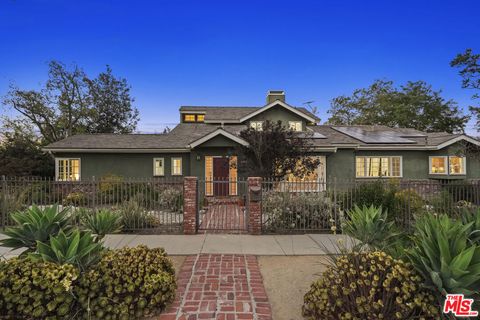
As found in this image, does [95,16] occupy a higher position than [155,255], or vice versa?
[95,16]

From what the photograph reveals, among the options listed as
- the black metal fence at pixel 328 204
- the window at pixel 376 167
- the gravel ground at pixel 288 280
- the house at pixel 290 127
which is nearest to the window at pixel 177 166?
the house at pixel 290 127

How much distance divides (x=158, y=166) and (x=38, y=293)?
14544 millimetres

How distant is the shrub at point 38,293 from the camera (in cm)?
310

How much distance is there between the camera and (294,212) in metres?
8.78

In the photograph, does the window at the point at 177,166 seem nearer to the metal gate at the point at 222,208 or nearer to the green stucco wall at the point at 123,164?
the green stucco wall at the point at 123,164

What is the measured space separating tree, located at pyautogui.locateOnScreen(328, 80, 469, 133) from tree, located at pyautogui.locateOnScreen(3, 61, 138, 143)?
35219 mm

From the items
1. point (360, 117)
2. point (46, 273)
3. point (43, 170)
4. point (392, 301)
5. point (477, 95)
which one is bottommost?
point (392, 301)

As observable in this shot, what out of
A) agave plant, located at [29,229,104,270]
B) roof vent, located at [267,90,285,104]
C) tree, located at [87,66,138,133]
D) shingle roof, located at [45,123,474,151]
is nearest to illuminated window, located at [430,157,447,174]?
shingle roof, located at [45,123,474,151]

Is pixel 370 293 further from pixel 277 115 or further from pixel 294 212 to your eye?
pixel 277 115

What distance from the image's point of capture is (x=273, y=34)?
16.8 metres

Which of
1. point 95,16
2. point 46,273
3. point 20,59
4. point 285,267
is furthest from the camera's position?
point 20,59

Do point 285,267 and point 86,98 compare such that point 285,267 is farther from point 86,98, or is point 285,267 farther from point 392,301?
point 86,98

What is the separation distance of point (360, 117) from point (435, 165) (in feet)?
67.9

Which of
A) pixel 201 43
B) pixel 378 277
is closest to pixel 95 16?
pixel 201 43
